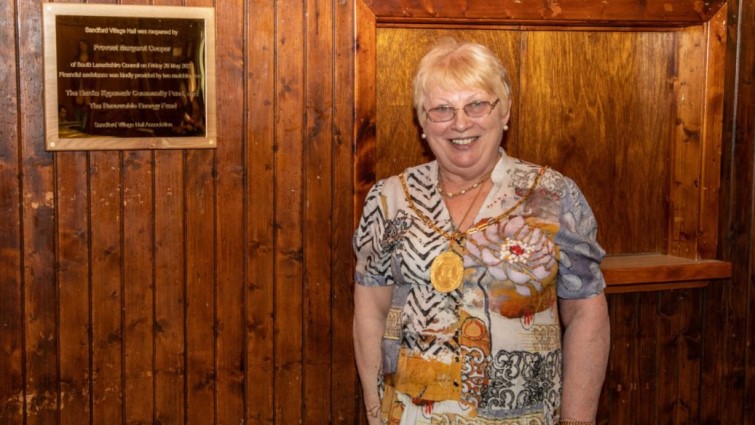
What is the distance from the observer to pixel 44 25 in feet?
9.10

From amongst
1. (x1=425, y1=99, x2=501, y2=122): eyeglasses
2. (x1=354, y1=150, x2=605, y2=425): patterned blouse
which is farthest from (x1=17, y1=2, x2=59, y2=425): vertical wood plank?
(x1=425, y1=99, x2=501, y2=122): eyeglasses

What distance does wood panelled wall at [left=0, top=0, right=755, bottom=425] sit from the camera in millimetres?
2834

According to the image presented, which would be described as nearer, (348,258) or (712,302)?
(348,258)

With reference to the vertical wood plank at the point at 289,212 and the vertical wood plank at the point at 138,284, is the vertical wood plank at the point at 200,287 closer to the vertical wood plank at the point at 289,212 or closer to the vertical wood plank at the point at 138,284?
the vertical wood plank at the point at 138,284

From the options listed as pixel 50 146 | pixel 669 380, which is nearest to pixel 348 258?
pixel 50 146

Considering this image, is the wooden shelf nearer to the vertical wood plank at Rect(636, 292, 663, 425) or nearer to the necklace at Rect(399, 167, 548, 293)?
the vertical wood plank at Rect(636, 292, 663, 425)

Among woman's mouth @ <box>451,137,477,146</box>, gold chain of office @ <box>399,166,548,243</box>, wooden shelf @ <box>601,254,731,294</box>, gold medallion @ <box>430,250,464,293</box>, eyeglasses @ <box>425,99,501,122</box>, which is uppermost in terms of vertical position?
eyeglasses @ <box>425,99,501,122</box>

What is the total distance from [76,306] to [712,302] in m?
2.33

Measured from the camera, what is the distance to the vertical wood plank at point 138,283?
2918 millimetres

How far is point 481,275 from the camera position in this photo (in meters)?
2.24

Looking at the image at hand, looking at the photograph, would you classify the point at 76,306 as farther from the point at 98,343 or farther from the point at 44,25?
the point at 44,25

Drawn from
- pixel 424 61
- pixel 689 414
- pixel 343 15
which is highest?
pixel 343 15

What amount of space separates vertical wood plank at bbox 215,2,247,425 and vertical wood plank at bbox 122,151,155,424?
0.22 meters

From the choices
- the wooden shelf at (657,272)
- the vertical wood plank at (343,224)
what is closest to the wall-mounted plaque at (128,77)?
the vertical wood plank at (343,224)
